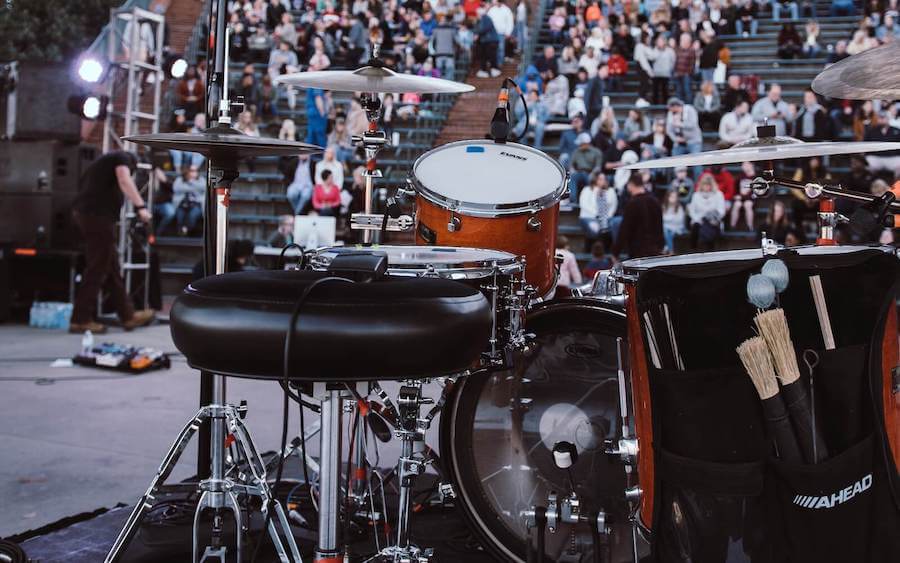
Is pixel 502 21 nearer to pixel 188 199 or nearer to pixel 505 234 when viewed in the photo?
pixel 188 199

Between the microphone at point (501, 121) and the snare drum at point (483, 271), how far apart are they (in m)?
0.88

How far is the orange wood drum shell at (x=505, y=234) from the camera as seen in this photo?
3111mm

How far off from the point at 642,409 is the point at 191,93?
14.1 m

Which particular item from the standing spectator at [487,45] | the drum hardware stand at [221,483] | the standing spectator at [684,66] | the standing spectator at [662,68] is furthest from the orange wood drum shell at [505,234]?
the standing spectator at [487,45]

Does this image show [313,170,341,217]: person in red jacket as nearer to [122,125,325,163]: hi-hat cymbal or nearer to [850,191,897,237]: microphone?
[122,125,325,163]: hi-hat cymbal

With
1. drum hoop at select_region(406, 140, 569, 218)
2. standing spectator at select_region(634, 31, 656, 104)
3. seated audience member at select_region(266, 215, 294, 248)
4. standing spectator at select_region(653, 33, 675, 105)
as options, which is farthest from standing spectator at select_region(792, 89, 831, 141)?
drum hoop at select_region(406, 140, 569, 218)

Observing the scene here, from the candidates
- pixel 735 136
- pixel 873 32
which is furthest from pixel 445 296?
pixel 873 32

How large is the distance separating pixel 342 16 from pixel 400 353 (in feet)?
57.7

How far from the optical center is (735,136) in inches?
479

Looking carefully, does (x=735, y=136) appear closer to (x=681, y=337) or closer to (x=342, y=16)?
(x=342, y=16)

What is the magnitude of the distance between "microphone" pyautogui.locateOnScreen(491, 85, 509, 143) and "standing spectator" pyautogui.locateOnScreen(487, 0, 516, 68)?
12.8 metres

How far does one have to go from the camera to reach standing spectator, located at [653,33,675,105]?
564 inches

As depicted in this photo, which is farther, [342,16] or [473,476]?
[342,16]

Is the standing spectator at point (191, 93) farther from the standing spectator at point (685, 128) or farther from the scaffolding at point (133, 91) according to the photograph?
the standing spectator at point (685, 128)
